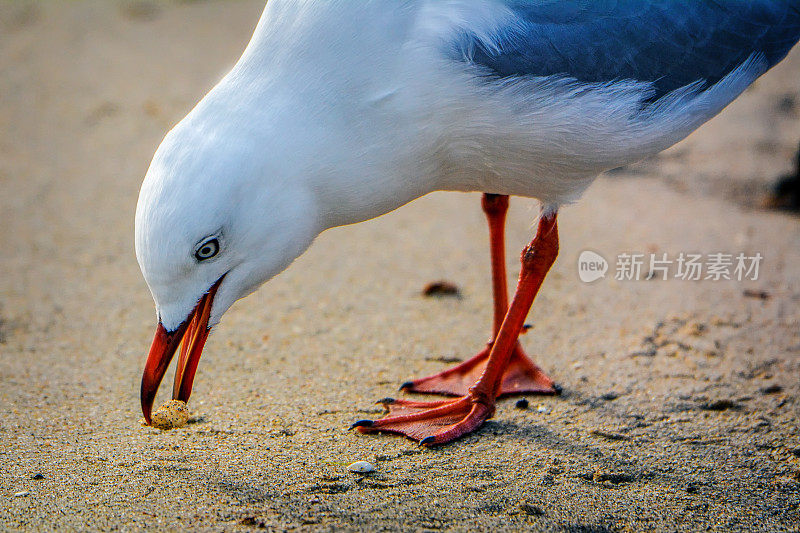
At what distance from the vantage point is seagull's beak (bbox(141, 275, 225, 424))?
9.09ft

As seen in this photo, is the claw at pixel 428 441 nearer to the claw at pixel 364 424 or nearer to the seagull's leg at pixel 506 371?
the claw at pixel 364 424

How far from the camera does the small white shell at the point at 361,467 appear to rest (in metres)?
2.96

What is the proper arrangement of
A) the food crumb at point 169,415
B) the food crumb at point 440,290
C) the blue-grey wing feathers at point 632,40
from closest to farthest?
1. the blue-grey wing feathers at point 632,40
2. the food crumb at point 169,415
3. the food crumb at point 440,290

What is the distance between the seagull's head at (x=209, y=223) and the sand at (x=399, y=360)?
0.55m

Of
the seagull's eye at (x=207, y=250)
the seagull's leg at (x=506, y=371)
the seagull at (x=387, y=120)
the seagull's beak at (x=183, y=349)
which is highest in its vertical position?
the seagull at (x=387, y=120)

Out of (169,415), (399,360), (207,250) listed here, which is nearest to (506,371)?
(399,360)

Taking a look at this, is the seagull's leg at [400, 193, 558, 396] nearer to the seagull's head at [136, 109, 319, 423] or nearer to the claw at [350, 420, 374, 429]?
the claw at [350, 420, 374, 429]

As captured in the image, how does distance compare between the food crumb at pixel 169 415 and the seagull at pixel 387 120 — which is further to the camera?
the food crumb at pixel 169 415

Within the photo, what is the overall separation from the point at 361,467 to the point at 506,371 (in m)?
1.06

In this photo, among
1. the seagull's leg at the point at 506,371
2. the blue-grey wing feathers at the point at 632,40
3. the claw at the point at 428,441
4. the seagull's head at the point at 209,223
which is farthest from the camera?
the seagull's leg at the point at 506,371

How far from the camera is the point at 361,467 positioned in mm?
2977

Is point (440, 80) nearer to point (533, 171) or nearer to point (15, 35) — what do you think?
point (533, 171)

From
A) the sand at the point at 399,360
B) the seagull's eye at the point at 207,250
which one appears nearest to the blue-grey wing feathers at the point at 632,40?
the seagull's eye at the point at 207,250

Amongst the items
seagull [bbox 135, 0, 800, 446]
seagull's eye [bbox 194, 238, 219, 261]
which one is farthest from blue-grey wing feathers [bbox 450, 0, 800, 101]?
seagull's eye [bbox 194, 238, 219, 261]
